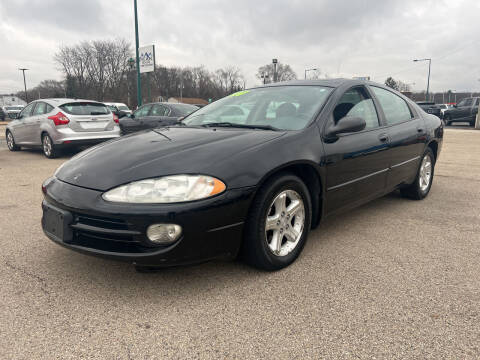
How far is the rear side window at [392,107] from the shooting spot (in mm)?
3646

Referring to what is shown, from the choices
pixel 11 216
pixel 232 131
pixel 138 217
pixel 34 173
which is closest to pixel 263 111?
pixel 232 131

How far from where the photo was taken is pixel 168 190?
2037 mm

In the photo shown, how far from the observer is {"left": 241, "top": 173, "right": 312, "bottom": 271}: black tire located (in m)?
2.26

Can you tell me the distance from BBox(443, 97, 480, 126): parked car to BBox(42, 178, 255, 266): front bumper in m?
24.1

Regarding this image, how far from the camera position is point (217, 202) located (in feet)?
6.77

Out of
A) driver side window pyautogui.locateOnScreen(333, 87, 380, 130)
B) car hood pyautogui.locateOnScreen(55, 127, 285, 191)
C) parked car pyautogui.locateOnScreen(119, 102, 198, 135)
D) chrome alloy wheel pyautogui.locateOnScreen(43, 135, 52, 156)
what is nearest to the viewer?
car hood pyautogui.locateOnScreen(55, 127, 285, 191)

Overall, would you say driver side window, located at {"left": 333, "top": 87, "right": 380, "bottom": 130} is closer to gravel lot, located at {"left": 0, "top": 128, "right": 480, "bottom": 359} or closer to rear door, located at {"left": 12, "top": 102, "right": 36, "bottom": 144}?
gravel lot, located at {"left": 0, "top": 128, "right": 480, "bottom": 359}

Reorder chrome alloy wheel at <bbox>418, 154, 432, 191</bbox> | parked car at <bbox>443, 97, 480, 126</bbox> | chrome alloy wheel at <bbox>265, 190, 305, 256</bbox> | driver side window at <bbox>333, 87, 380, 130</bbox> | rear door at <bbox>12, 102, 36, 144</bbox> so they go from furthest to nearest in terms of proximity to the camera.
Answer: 1. parked car at <bbox>443, 97, 480, 126</bbox>
2. rear door at <bbox>12, 102, 36, 144</bbox>
3. chrome alloy wheel at <bbox>418, 154, 432, 191</bbox>
4. driver side window at <bbox>333, 87, 380, 130</bbox>
5. chrome alloy wheel at <bbox>265, 190, 305, 256</bbox>

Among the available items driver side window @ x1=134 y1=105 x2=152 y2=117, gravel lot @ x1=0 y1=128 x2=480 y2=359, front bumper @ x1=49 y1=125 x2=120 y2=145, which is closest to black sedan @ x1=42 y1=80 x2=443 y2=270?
gravel lot @ x1=0 y1=128 x2=480 y2=359

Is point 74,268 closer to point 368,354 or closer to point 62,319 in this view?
point 62,319

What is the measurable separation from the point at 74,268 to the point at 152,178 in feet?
3.30

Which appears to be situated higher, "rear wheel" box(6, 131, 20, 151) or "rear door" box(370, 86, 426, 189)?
"rear door" box(370, 86, 426, 189)

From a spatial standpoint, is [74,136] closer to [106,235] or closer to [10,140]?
[10,140]

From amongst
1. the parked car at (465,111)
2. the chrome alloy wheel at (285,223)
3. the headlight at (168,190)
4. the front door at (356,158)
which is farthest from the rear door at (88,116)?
the parked car at (465,111)
